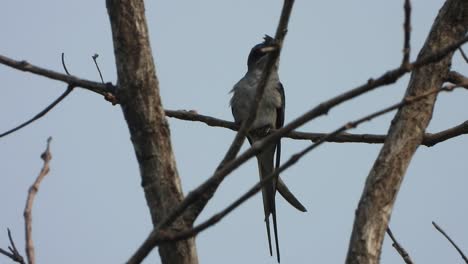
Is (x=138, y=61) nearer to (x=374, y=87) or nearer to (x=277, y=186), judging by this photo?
(x=374, y=87)

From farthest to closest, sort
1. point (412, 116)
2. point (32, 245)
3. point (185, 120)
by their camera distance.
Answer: point (185, 120), point (412, 116), point (32, 245)

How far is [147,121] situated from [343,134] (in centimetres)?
209

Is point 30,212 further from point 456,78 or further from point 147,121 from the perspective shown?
point 456,78

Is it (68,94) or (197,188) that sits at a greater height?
(68,94)

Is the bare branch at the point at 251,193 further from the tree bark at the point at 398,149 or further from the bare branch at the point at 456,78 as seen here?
the bare branch at the point at 456,78

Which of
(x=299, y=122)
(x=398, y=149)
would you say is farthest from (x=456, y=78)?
(x=299, y=122)

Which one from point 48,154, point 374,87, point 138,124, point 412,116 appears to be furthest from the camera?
point 412,116

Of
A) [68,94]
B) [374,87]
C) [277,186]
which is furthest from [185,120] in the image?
[374,87]

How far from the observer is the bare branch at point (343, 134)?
4004 millimetres

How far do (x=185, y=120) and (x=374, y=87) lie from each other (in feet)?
10.6

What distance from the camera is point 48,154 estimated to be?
262 cm

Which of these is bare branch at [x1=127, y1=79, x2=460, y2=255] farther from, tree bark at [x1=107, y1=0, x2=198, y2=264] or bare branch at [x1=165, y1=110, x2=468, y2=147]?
bare branch at [x1=165, y1=110, x2=468, y2=147]

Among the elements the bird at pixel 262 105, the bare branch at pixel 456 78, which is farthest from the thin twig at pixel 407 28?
the bird at pixel 262 105

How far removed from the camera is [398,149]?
9.87 feet
